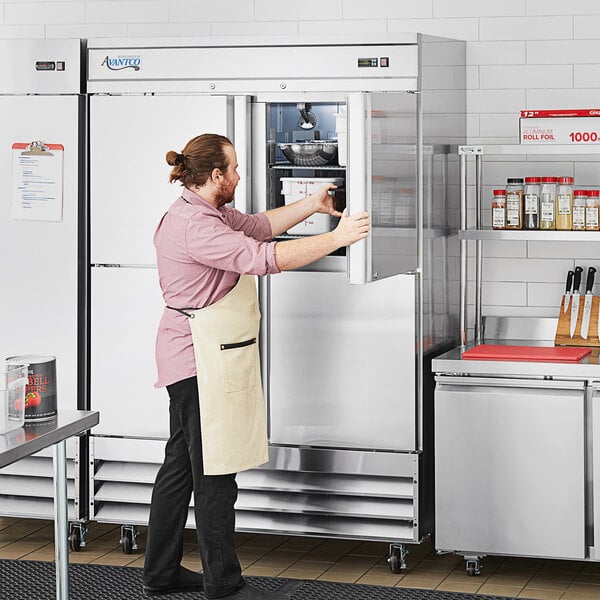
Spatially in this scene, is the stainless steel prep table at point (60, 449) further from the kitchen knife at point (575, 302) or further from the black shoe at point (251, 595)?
the kitchen knife at point (575, 302)

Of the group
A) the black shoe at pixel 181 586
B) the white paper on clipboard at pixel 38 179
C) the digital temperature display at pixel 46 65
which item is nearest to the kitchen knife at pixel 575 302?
the black shoe at pixel 181 586

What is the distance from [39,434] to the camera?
3.01 metres

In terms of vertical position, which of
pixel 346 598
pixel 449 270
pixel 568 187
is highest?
pixel 568 187

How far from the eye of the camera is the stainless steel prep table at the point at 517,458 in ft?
13.7

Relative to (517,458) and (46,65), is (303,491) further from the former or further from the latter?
(46,65)

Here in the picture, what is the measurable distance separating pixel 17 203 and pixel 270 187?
1.03 meters

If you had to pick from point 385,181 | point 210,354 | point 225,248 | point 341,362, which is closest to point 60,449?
point 210,354

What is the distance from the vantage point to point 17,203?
4648 millimetres

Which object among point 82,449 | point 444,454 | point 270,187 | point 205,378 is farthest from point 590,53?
point 82,449

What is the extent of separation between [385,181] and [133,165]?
1243mm

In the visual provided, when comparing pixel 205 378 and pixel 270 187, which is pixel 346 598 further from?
pixel 270 187

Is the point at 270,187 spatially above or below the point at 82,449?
above

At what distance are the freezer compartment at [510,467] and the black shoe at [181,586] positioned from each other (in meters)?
0.91

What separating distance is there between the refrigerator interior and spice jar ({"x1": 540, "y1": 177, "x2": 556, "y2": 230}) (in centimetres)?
181
